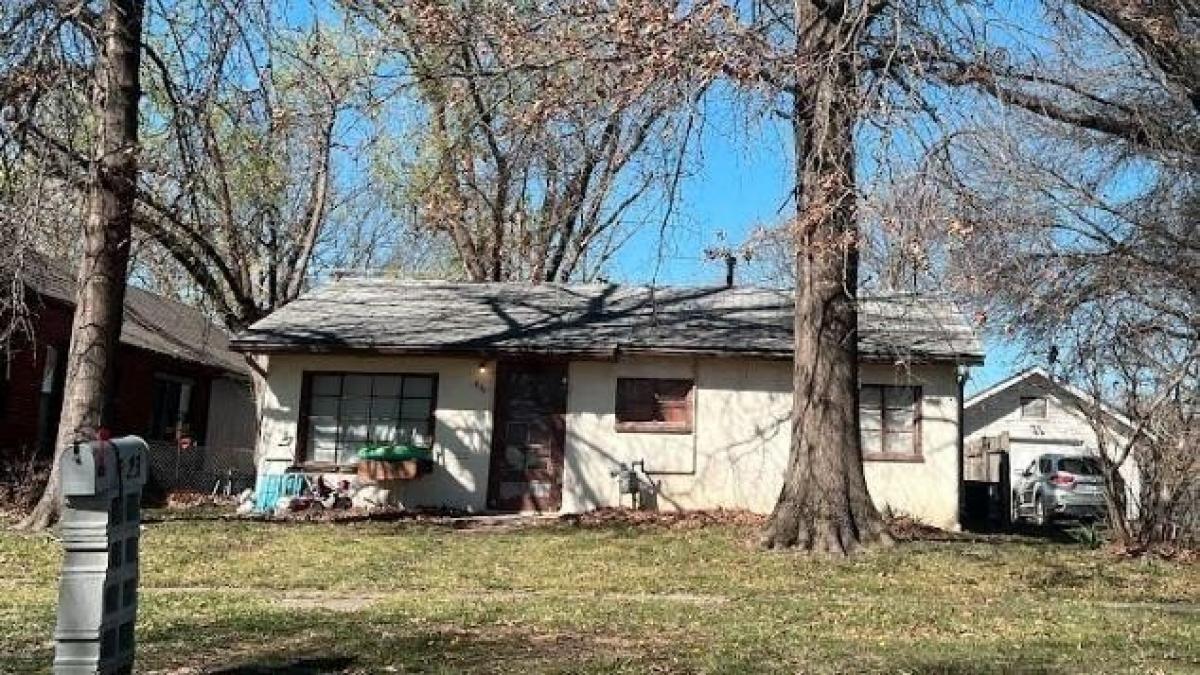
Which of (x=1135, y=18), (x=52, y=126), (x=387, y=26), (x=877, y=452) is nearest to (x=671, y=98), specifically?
(x=387, y=26)

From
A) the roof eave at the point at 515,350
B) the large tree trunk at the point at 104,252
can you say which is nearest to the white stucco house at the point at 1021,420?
the roof eave at the point at 515,350

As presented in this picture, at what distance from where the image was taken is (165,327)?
28.2m

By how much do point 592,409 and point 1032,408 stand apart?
26181mm

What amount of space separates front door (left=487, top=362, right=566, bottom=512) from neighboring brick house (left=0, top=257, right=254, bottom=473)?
243 inches

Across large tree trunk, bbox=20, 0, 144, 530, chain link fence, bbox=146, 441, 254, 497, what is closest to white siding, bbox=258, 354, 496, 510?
chain link fence, bbox=146, 441, 254, 497

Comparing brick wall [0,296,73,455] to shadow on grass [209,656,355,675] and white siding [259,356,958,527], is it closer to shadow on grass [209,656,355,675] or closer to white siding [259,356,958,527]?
white siding [259,356,958,527]

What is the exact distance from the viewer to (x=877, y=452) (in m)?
18.7

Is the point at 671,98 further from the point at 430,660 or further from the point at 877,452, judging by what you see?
the point at 877,452

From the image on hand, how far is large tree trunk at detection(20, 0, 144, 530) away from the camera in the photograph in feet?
47.2

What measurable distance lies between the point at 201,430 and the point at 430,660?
24.9 m

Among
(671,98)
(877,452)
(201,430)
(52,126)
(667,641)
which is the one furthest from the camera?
(201,430)

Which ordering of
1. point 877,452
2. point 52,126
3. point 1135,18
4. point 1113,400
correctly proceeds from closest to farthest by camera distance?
point 1135,18 → point 52,126 → point 1113,400 → point 877,452

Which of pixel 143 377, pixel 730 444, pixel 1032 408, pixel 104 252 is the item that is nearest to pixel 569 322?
pixel 730 444

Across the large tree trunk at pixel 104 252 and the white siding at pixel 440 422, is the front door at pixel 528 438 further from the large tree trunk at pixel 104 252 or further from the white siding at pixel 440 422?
the large tree trunk at pixel 104 252
